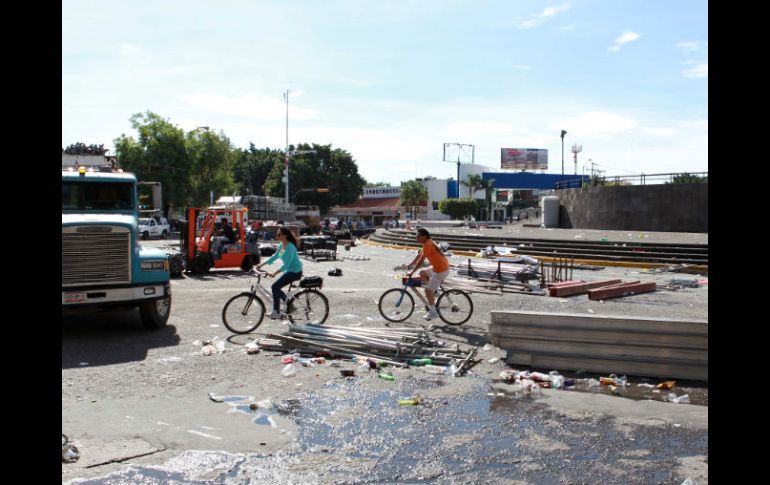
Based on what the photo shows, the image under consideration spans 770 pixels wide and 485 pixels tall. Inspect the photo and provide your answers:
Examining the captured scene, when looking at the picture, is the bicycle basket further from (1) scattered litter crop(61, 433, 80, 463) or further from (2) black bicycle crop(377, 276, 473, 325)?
(1) scattered litter crop(61, 433, 80, 463)

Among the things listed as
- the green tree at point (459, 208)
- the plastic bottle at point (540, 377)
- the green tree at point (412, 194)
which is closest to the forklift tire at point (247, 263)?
the plastic bottle at point (540, 377)

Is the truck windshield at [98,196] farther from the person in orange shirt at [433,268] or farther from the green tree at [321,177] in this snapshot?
the green tree at [321,177]

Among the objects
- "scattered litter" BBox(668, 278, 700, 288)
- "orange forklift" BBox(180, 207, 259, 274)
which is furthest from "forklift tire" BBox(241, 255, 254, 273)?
"scattered litter" BBox(668, 278, 700, 288)

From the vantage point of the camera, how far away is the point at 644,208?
118 ft

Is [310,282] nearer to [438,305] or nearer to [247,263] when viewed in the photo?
[438,305]

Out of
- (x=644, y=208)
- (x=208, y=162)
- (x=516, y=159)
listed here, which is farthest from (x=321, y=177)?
(x=516, y=159)

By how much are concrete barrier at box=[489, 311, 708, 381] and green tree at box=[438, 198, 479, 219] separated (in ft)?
285

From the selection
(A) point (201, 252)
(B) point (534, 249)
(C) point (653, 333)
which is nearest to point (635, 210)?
(B) point (534, 249)

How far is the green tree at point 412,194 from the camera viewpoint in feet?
347

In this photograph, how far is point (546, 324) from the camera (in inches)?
336

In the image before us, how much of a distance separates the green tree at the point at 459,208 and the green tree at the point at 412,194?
953 cm

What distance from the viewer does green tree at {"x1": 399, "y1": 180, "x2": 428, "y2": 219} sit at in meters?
106

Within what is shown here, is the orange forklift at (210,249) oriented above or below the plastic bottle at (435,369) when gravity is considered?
above

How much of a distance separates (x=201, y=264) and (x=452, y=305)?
1203cm
